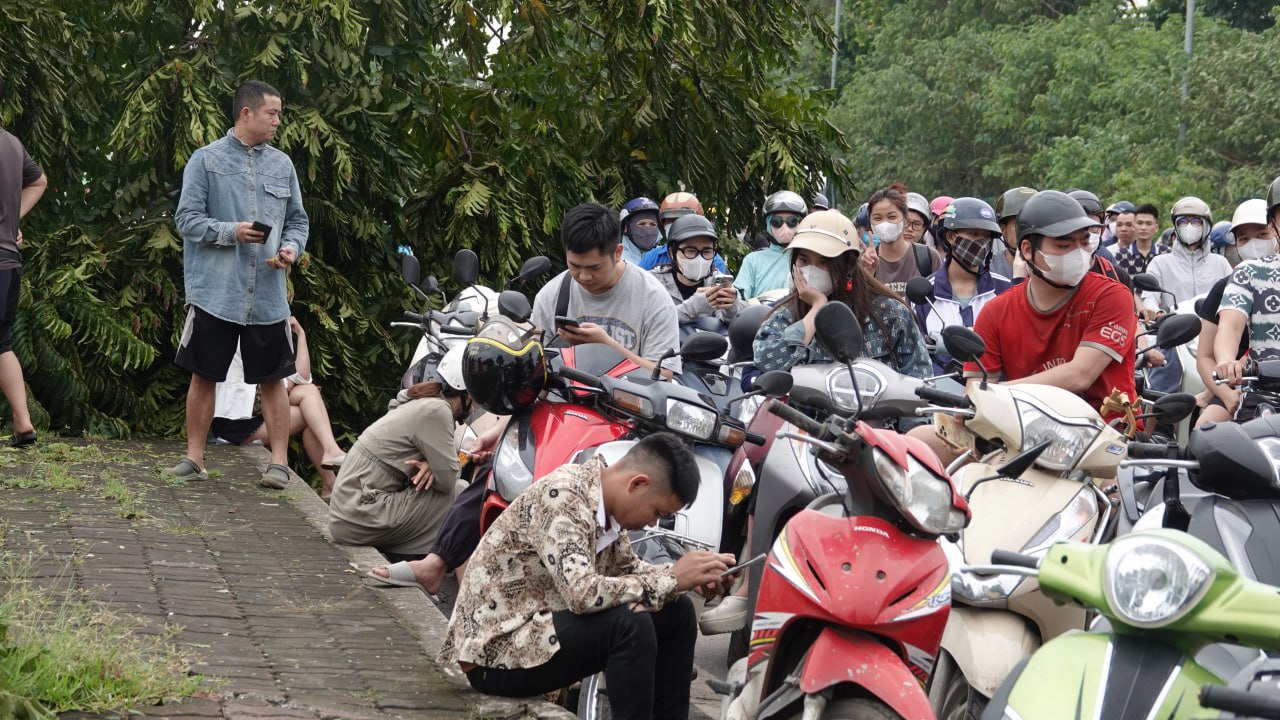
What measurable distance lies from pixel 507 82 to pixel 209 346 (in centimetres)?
477

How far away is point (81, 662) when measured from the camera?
4926mm

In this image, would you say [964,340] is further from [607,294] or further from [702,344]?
[607,294]

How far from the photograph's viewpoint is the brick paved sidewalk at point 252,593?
18.1 feet

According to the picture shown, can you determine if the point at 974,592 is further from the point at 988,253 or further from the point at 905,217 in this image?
the point at 905,217

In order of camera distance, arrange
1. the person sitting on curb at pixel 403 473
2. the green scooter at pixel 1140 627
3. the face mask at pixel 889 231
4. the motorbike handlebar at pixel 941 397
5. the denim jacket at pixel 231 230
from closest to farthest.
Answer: the green scooter at pixel 1140 627, the motorbike handlebar at pixel 941 397, the person sitting on curb at pixel 403 473, the denim jacket at pixel 231 230, the face mask at pixel 889 231

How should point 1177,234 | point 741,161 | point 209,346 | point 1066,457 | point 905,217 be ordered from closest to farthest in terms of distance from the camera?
point 1066,457, point 209,346, point 905,217, point 1177,234, point 741,161

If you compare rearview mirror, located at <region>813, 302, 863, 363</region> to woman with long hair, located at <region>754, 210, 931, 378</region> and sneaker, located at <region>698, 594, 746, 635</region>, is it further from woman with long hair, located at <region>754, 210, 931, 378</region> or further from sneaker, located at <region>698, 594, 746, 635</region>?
woman with long hair, located at <region>754, 210, 931, 378</region>

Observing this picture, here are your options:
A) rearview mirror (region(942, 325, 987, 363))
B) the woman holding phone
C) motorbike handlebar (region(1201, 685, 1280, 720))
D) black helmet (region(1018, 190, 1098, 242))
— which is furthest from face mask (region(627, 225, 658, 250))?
motorbike handlebar (region(1201, 685, 1280, 720))

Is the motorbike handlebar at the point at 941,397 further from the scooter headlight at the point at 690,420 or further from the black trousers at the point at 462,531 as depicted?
the black trousers at the point at 462,531

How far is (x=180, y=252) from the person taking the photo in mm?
11898

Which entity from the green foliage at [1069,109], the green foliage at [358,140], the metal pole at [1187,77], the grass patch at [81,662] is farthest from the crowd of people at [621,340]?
the metal pole at [1187,77]

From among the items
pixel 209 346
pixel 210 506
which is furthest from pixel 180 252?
pixel 210 506

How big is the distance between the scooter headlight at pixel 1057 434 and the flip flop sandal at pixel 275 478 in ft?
18.1

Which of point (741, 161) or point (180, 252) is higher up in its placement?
point (741, 161)
